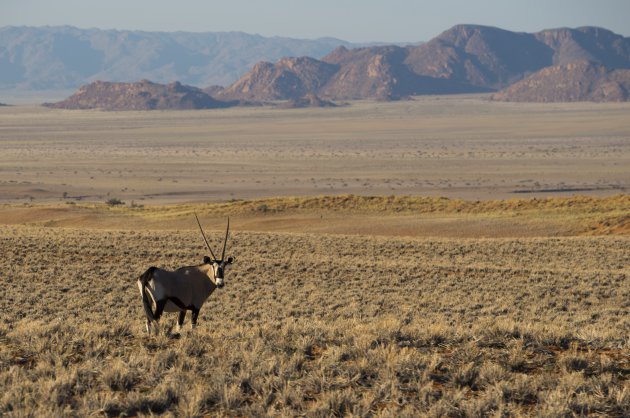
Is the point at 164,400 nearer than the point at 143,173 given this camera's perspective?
Yes

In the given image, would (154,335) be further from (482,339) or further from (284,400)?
(482,339)

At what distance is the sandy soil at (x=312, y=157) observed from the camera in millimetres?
66625

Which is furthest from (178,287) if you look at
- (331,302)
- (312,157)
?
(312,157)

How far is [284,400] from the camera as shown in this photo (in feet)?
27.1

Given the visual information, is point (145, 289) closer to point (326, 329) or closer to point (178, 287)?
point (178, 287)

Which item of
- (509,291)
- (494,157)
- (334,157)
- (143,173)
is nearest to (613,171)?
(494,157)

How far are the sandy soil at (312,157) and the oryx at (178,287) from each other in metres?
48.5

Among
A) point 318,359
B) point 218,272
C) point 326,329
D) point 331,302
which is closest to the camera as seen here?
point 318,359

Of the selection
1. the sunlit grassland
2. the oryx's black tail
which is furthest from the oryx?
the sunlit grassland

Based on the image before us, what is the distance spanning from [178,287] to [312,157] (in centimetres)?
8608

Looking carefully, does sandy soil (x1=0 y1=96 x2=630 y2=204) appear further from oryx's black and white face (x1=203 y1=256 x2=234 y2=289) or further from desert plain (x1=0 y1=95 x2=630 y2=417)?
oryx's black and white face (x1=203 y1=256 x2=234 y2=289)

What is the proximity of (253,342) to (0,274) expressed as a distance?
43.1 ft

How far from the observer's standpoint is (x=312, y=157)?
3819 inches

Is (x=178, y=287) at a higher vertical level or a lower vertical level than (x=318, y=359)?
higher
